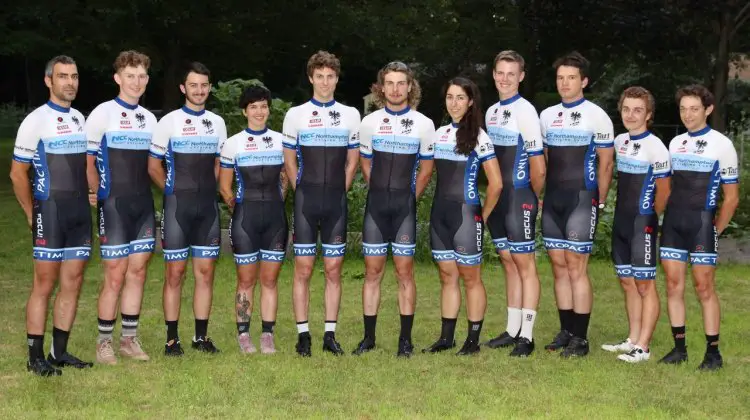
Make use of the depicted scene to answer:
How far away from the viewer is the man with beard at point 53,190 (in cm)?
941

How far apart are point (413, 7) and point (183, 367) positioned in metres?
29.9

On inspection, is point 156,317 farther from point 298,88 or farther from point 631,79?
point 298,88

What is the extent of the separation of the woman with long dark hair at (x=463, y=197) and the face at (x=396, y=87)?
0.39m

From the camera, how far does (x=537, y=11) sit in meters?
33.1

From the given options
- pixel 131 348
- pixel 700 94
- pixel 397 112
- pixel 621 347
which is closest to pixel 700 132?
pixel 700 94

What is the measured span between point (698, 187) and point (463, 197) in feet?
6.80

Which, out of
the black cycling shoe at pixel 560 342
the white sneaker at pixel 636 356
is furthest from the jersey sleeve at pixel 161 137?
the white sneaker at pixel 636 356

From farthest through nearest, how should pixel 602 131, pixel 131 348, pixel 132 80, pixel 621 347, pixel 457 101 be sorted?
pixel 621 347
pixel 602 131
pixel 131 348
pixel 457 101
pixel 132 80

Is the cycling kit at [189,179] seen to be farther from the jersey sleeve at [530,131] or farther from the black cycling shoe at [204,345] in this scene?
the jersey sleeve at [530,131]

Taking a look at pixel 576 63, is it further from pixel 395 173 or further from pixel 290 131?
pixel 290 131

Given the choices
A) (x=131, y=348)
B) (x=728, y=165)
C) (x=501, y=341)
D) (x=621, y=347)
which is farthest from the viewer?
(x=501, y=341)

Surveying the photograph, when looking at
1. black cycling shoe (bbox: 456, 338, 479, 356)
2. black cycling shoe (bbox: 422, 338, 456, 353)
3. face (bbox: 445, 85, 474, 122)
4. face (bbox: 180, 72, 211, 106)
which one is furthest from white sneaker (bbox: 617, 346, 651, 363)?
face (bbox: 180, 72, 211, 106)

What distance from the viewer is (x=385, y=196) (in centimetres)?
1024

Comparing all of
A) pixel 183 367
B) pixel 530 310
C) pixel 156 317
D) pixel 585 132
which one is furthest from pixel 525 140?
pixel 156 317
